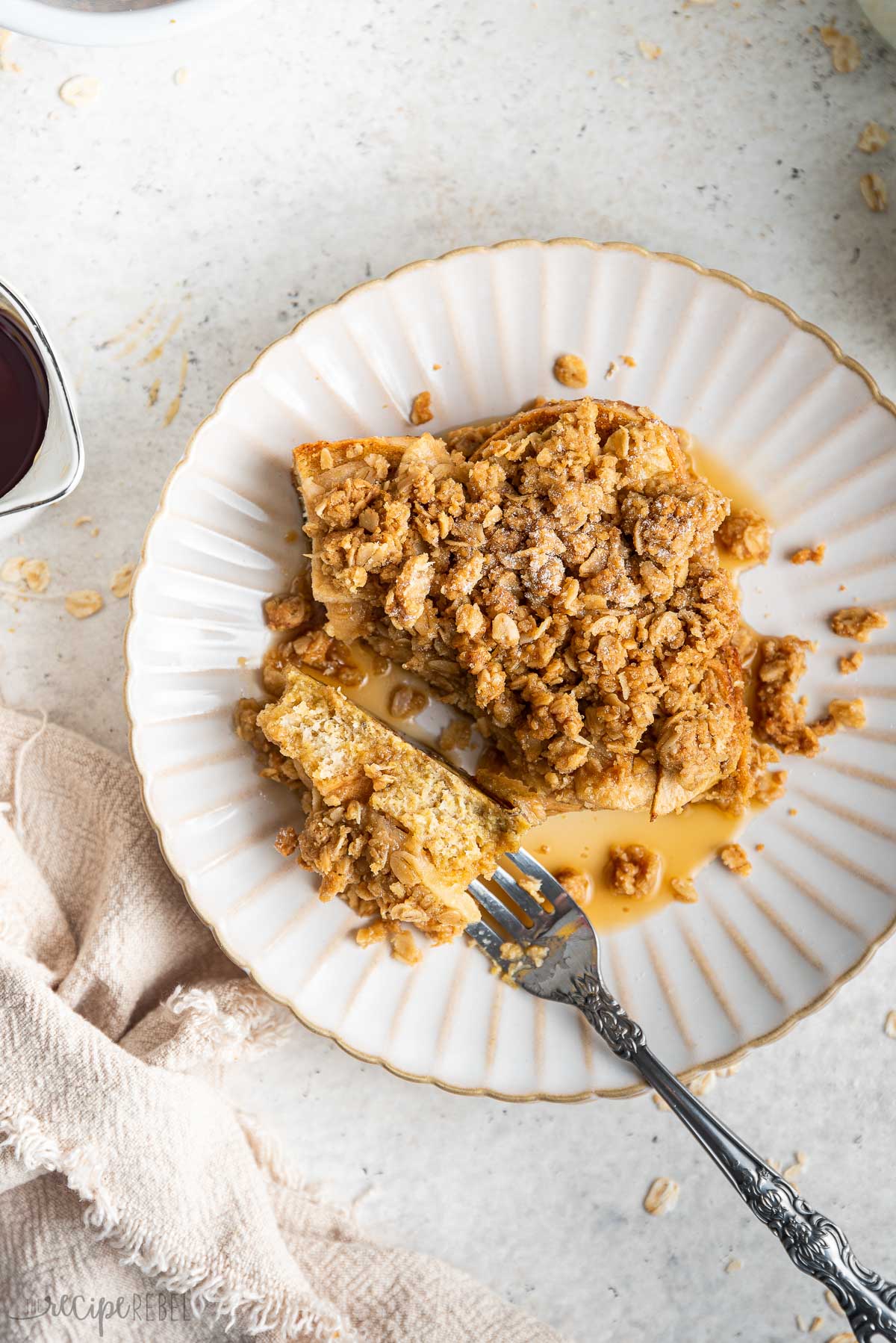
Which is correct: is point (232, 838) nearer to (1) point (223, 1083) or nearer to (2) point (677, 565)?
(1) point (223, 1083)

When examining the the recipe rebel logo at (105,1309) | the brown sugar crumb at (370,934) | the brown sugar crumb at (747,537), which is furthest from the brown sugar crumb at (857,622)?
the the recipe rebel logo at (105,1309)

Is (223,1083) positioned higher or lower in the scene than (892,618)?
lower

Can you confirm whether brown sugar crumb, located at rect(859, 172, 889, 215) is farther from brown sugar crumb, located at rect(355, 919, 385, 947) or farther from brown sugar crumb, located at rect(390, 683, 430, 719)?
brown sugar crumb, located at rect(355, 919, 385, 947)

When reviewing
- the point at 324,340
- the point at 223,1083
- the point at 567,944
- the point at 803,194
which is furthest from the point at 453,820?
the point at 803,194

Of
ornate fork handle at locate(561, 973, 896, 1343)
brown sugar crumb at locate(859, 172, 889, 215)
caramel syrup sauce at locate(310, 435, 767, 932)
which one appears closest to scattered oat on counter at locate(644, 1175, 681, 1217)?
ornate fork handle at locate(561, 973, 896, 1343)

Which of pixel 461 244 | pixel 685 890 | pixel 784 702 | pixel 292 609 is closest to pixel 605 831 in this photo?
pixel 685 890

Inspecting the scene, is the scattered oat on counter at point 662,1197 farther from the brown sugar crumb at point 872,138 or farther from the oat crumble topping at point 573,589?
the brown sugar crumb at point 872,138
